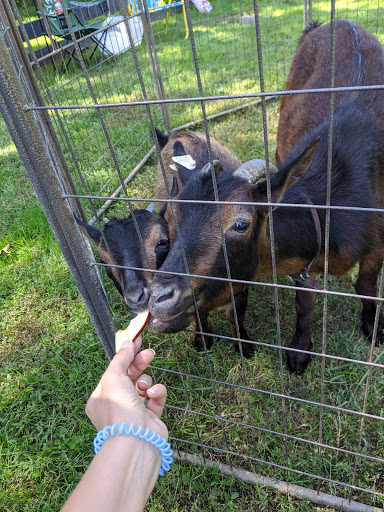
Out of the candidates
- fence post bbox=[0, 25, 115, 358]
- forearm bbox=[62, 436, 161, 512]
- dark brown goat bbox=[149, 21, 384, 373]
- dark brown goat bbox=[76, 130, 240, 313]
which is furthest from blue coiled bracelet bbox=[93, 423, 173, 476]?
dark brown goat bbox=[76, 130, 240, 313]

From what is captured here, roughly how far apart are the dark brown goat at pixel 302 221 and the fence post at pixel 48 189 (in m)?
0.33

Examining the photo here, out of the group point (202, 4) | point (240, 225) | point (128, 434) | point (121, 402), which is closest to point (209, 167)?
point (240, 225)

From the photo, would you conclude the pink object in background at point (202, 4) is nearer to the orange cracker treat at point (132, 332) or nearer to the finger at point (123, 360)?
the orange cracker treat at point (132, 332)

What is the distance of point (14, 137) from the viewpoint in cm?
178

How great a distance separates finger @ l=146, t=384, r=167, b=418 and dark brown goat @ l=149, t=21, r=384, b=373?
39 centimetres

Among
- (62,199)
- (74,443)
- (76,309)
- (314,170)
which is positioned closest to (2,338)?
(76,309)

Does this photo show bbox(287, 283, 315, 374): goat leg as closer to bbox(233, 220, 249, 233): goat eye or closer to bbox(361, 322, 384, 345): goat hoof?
bbox(361, 322, 384, 345): goat hoof

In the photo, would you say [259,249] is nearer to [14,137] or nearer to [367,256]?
[367,256]

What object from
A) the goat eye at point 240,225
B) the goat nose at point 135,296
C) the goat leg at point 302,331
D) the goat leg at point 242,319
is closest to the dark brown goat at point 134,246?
the goat nose at point 135,296

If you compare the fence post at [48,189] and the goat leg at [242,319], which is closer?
→ the fence post at [48,189]

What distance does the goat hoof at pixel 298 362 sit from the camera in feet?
9.86

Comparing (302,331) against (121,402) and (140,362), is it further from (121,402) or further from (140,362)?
(121,402)

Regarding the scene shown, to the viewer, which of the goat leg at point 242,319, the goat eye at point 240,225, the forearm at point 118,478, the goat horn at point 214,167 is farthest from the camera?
the goat leg at point 242,319

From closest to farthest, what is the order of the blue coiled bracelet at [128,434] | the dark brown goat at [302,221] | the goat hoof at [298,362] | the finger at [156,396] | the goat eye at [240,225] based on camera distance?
the blue coiled bracelet at [128,434] → the finger at [156,396] → the dark brown goat at [302,221] → the goat eye at [240,225] → the goat hoof at [298,362]
